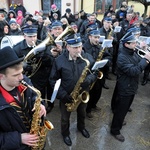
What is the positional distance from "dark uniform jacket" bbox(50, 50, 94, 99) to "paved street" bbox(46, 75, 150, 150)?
3.84 ft

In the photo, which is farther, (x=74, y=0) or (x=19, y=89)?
(x=74, y=0)

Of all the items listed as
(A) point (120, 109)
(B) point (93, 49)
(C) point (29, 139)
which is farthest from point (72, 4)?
(C) point (29, 139)

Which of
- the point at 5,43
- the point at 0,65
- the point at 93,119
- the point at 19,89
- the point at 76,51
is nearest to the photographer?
the point at 0,65

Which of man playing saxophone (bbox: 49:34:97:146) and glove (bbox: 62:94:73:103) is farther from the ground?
man playing saxophone (bbox: 49:34:97:146)

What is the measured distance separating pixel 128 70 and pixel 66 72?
3.86 ft

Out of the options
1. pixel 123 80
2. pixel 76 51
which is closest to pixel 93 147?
pixel 123 80

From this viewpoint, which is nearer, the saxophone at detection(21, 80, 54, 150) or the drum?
the saxophone at detection(21, 80, 54, 150)

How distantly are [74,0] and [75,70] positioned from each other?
39.8 ft

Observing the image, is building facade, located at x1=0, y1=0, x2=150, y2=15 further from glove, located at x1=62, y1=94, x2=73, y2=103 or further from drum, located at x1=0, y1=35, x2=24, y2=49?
glove, located at x1=62, y1=94, x2=73, y2=103

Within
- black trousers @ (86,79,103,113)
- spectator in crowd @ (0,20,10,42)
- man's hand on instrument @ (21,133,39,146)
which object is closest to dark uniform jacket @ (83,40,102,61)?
black trousers @ (86,79,103,113)

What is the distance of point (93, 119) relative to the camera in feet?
15.7

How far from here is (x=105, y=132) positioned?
4355 mm

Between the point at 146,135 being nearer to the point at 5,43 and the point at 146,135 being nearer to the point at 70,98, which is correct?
the point at 70,98

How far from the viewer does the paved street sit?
12.9ft
